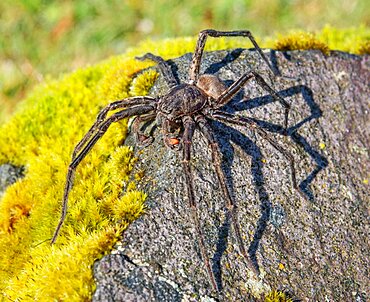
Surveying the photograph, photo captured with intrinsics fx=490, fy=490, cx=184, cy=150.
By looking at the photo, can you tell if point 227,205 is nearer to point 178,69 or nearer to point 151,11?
point 178,69

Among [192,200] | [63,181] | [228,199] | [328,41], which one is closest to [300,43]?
[328,41]

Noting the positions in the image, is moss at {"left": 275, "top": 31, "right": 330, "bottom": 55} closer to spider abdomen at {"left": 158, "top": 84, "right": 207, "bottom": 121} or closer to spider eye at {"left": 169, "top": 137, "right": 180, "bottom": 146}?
spider abdomen at {"left": 158, "top": 84, "right": 207, "bottom": 121}

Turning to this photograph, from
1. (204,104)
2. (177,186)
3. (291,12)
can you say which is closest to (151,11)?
(291,12)

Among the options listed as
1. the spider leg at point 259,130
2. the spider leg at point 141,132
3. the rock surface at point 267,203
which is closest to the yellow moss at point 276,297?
the rock surface at point 267,203

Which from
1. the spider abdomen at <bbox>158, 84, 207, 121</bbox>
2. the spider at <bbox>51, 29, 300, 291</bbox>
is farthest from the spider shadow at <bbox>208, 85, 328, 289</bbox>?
the spider abdomen at <bbox>158, 84, 207, 121</bbox>

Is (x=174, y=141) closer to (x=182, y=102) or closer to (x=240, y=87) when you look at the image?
(x=182, y=102)

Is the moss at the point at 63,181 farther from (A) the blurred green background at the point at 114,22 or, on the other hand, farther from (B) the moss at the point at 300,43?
(A) the blurred green background at the point at 114,22

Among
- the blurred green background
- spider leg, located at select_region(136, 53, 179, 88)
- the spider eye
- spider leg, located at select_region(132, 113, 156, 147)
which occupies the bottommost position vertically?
the spider eye
